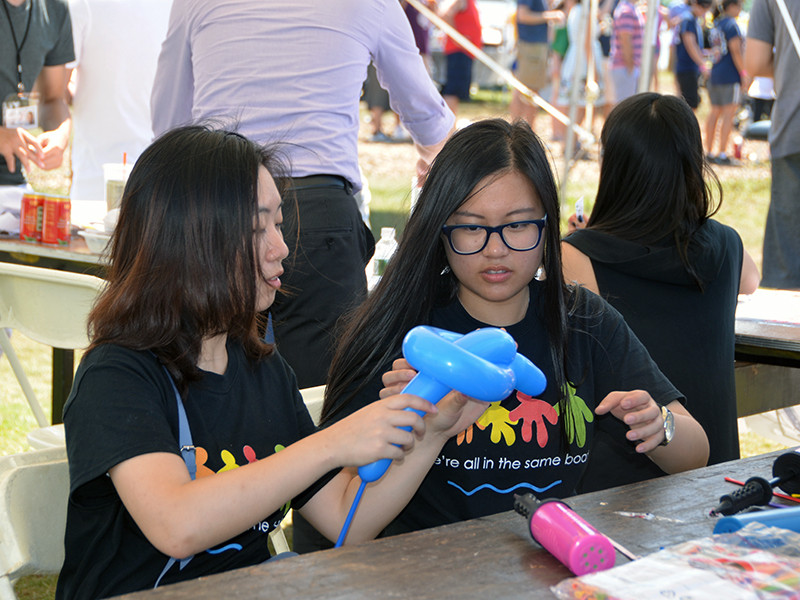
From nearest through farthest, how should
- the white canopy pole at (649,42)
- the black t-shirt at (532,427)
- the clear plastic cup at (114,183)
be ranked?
the black t-shirt at (532,427), the clear plastic cup at (114,183), the white canopy pole at (649,42)

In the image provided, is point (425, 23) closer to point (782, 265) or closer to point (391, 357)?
point (782, 265)

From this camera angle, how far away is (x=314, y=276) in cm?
242

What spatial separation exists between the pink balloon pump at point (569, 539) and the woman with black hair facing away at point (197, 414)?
0.20 metres

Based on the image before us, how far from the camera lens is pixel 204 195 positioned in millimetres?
1379

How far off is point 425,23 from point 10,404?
295 inches

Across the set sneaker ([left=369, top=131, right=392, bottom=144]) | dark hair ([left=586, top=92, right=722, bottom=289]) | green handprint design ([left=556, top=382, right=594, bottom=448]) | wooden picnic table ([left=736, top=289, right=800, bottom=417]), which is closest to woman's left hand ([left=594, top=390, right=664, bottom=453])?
green handprint design ([left=556, top=382, right=594, bottom=448])

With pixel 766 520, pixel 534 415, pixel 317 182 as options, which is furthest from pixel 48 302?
pixel 766 520

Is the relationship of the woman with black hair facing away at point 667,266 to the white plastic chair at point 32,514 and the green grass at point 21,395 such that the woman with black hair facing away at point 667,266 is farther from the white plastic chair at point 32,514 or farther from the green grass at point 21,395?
the green grass at point 21,395

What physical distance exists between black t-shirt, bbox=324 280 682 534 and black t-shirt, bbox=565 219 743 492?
41 cm

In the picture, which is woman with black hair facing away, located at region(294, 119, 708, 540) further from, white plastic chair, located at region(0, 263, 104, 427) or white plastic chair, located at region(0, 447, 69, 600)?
white plastic chair, located at region(0, 263, 104, 427)

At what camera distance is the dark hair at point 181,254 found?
1361 mm

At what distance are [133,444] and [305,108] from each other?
150 centimetres

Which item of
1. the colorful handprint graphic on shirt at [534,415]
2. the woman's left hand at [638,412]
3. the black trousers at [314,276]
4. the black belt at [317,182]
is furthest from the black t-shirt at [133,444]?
the black belt at [317,182]

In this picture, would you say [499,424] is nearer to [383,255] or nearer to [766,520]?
[766,520]
